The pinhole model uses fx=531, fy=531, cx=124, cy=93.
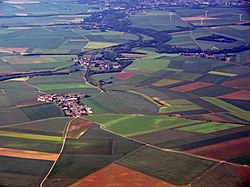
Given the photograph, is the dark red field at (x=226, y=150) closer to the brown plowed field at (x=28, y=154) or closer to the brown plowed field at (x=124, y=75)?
the brown plowed field at (x=28, y=154)

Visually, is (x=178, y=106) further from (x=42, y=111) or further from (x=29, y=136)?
(x=29, y=136)

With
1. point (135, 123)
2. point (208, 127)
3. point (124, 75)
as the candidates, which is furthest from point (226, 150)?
point (124, 75)

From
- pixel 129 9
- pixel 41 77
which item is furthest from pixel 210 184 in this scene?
pixel 129 9

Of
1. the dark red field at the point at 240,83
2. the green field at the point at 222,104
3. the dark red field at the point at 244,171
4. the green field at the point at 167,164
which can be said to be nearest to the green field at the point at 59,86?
the green field at the point at 222,104

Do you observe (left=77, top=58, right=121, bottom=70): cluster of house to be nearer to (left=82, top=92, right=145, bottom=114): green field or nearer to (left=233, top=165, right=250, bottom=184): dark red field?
(left=82, top=92, right=145, bottom=114): green field

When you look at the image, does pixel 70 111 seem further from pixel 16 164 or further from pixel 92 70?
pixel 92 70

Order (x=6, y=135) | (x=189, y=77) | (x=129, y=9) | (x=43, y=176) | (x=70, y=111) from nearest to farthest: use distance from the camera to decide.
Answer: (x=43, y=176)
(x=6, y=135)
(x=70, y=111)
(x=189, y=77)
(x=129, y=9)
